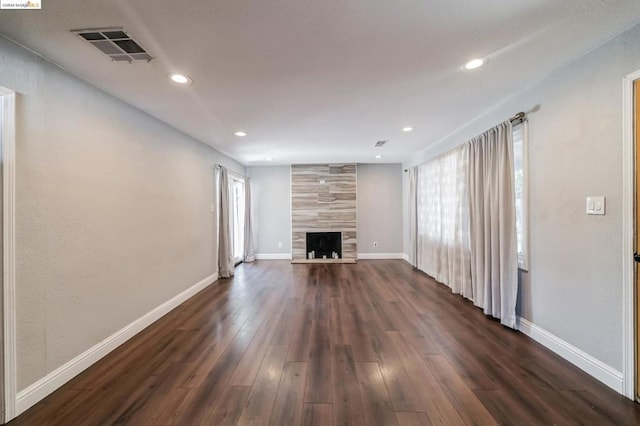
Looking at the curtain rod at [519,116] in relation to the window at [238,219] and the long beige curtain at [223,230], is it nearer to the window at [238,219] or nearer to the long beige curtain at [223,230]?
the long beige curtain at [223,230]

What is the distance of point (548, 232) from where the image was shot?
2.30 metres

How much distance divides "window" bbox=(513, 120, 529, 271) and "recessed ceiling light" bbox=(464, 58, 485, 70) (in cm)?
100

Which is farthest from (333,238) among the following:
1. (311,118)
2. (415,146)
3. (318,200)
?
(311,118)

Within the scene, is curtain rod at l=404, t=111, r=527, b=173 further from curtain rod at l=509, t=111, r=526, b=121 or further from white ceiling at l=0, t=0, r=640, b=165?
white ceiling at l=0, t=0, r=640, b=165

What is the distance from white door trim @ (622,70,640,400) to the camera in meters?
1.67

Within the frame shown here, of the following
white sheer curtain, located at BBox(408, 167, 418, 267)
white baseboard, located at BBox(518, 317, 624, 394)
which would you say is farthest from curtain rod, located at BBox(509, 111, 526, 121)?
white sheer curtain, located at BBox(408, 167, 418, 267)

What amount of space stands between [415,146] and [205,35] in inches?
159

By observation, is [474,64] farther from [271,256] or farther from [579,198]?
[271,256]

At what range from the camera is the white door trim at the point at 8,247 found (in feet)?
5.11

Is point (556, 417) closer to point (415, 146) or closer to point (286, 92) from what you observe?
point (286, 92)

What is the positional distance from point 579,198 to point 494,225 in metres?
0.86

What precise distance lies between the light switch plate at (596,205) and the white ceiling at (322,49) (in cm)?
112

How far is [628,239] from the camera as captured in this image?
1.69 m

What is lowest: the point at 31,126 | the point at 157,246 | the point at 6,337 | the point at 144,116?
the point at 6,337
